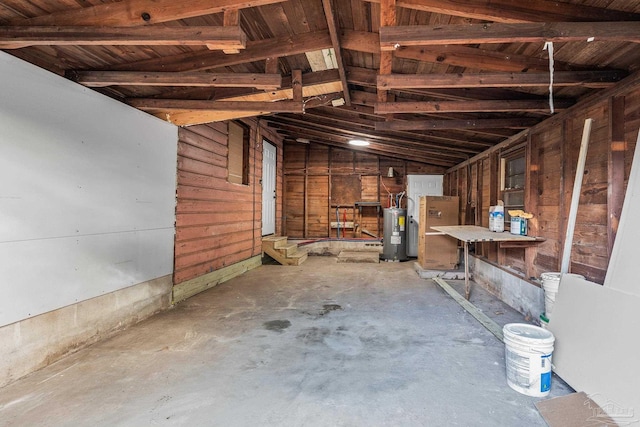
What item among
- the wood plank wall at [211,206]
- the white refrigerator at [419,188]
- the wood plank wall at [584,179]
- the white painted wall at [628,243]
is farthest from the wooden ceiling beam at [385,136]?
the white painted wall at [628,243]

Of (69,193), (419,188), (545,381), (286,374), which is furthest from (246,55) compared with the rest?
(419,188)

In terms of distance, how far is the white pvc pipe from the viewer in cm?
265

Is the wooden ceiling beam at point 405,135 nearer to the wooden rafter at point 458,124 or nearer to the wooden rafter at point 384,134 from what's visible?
the wooden rafter at point 384,134

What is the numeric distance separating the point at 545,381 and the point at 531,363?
0.15 metres

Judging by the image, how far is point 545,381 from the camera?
1912 mm

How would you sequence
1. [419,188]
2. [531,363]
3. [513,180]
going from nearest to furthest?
[531,363]
[513,180]
[419,188]

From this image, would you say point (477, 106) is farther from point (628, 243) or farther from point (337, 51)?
point (628, 243)

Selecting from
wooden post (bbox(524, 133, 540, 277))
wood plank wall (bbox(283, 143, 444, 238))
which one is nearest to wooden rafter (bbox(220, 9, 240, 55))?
wooden post (bbox(524, 133, 540, 277))

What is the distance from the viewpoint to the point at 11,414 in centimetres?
174

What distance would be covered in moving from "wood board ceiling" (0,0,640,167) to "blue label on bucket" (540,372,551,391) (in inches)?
75.3

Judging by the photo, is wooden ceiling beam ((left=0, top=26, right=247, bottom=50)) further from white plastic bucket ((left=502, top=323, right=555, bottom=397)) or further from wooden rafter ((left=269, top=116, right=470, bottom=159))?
wooden rafter ((left=269, top=116, right=470, bottom=159))

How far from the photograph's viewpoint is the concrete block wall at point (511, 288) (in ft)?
10.6

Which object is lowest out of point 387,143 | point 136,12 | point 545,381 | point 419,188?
point 545,381

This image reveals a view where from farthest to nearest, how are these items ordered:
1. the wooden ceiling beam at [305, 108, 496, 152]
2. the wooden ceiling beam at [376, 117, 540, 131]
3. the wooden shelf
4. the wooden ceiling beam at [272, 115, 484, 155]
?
the wooden ceiling beam at [272, 115, 484, 155] → the wooden ceiling beam at [305, 108, 496, 152] → the wooden ceiling beam at [376, 117, 540, 131] → the wooden shelf
